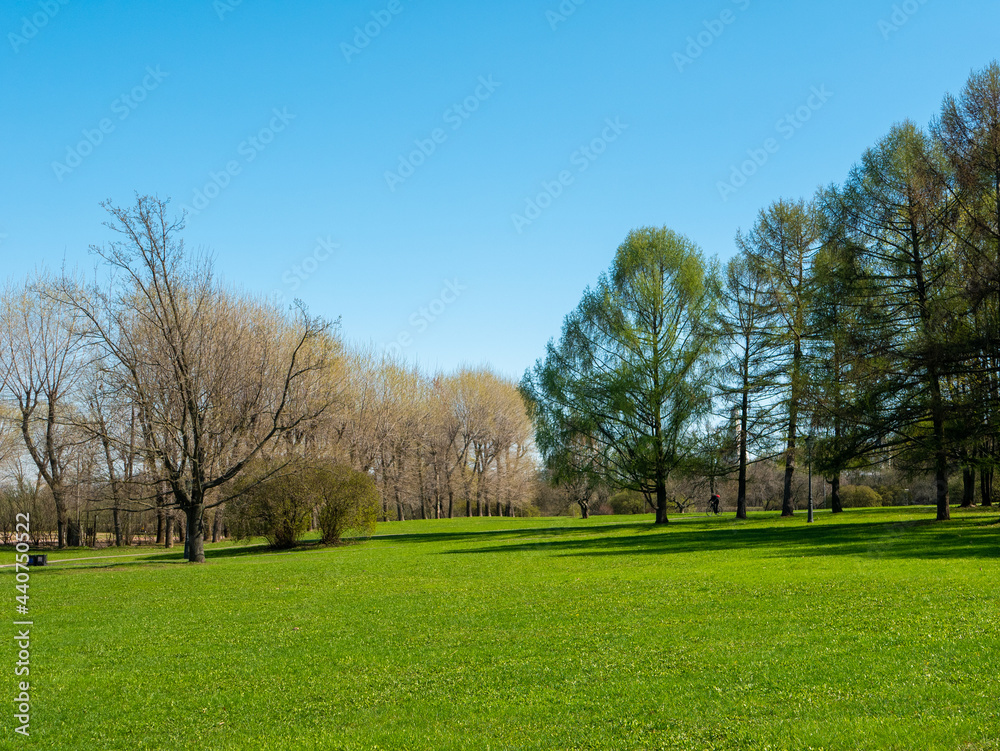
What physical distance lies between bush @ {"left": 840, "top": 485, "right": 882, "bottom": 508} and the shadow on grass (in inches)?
1056

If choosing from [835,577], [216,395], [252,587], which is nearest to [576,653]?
[835,577]

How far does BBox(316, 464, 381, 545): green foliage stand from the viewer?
1187 inches

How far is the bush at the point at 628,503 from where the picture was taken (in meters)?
63.2

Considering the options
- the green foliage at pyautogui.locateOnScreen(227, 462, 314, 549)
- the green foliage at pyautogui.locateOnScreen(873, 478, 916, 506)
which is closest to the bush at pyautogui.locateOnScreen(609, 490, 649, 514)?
the green foliage at pyautogui.locateOnScreen(873, 478, 916, 506)

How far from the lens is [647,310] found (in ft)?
119

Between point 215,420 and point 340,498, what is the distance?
7.45 m

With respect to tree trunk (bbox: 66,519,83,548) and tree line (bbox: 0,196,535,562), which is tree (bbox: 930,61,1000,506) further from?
tree trunk (bbox: 66,519,83,548)

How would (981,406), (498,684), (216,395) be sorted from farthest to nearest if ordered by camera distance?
(216,395) → (981,406) → (498,684)

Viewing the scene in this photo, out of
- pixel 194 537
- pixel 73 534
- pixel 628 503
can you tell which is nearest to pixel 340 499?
pixel 194 537

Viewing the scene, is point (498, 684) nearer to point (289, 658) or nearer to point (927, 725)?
point (289, 658)

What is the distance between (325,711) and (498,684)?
1.66m

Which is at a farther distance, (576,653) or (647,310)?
(647,310)

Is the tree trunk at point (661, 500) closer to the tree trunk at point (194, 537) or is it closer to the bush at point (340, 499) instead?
the bush at point (340, 499)

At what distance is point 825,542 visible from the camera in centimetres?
2030
